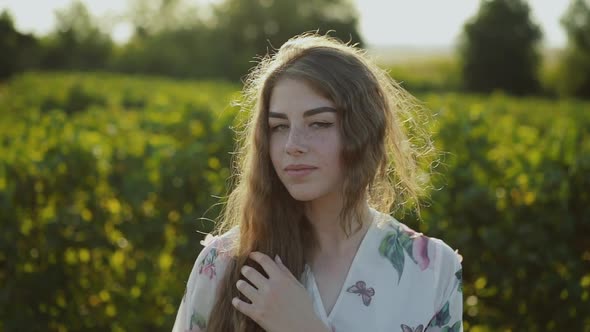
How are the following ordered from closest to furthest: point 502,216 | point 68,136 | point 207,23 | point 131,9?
point 502,216
point 68,136
point 207,23
point 131,9

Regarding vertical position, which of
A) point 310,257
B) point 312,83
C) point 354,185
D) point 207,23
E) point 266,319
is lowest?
point 266,319

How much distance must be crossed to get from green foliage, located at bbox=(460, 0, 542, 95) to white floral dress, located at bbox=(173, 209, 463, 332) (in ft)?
188

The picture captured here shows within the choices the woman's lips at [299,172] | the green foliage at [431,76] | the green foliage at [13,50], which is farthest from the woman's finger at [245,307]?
the green foliage at [13,50]

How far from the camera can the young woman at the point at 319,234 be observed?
2.11m

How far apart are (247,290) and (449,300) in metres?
0.66

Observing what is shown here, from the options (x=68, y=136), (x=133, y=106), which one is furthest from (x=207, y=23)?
(x=68, y=136)

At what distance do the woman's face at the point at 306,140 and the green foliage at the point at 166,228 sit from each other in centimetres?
169

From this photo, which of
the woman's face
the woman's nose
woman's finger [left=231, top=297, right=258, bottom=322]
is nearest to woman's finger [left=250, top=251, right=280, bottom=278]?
woman's finger [left=231, top=297, right=258, bottom=322]

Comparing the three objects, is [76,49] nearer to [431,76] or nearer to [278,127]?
[431,76]

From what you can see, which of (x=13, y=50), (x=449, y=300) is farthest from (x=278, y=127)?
(x=13, y=50)

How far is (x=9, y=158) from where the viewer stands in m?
4.38

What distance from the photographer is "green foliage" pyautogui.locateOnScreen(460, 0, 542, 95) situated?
57.1m

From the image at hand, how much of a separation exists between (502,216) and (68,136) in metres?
2.97

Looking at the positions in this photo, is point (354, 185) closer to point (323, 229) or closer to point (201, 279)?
point (323, 229)
